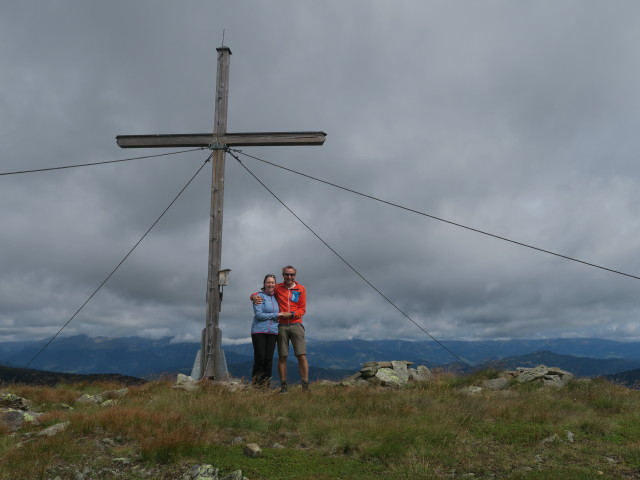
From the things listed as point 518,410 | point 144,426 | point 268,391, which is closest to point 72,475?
point 144,426

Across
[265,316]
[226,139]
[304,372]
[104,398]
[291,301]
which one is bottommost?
[104,398]

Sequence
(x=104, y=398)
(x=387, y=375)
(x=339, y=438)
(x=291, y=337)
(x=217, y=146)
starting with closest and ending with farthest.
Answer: (x=339, y=438), (x=104, y=398), (x=291, y=337), (x=217, y=146), (x=387, y=375)

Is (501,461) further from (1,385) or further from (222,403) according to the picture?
(1,385)

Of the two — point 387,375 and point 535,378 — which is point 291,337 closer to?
point 387,375

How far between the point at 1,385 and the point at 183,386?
23.9 ft

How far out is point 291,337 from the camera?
1048cm

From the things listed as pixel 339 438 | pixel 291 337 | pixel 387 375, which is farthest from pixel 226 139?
pixel 339 438

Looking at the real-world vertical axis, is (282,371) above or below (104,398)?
above

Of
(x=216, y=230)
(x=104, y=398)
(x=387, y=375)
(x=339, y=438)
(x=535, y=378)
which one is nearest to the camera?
(x=339, y=438)

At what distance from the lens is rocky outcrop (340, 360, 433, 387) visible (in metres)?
12.2

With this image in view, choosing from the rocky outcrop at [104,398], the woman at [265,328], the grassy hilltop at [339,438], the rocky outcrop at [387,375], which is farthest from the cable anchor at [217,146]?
the rocky outcrop at [387,375]

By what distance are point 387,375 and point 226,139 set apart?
26.8ft

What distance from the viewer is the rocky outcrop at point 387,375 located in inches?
480

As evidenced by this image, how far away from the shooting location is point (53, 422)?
23.1ft
